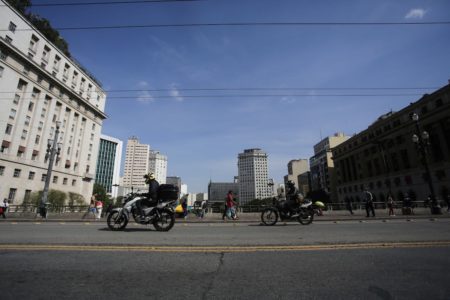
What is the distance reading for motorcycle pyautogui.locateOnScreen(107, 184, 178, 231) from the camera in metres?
7.86

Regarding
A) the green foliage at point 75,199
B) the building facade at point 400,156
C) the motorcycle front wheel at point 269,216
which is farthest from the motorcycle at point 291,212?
the green foliage at point 75,199

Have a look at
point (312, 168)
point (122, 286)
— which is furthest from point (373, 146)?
point (122, 286)

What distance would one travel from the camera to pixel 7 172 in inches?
1403

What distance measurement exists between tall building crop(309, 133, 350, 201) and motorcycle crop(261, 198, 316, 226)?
88.1 meters

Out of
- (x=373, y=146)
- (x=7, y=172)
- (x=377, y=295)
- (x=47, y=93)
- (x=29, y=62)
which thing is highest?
(x=29, y=62)

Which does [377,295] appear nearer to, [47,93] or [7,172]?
[7,172]

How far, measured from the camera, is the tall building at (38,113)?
36406mm

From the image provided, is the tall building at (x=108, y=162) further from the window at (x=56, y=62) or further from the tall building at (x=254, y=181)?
the tall building at (x=254, y=181)

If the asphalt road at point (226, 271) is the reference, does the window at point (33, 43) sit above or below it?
above

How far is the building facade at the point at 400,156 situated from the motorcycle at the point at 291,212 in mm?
28351

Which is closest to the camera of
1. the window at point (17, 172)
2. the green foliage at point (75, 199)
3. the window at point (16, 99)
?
the window at point (17, 172)

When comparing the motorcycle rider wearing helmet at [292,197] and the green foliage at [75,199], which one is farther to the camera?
the green foliage at [75,199]

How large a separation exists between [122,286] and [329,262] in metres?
2.75

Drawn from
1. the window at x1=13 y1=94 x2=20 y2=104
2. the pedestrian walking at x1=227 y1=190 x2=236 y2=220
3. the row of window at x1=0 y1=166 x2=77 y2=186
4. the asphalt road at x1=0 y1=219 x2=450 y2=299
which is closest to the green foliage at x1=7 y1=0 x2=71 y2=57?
the window at x1=13 y1=94 x2=20 y2=104
